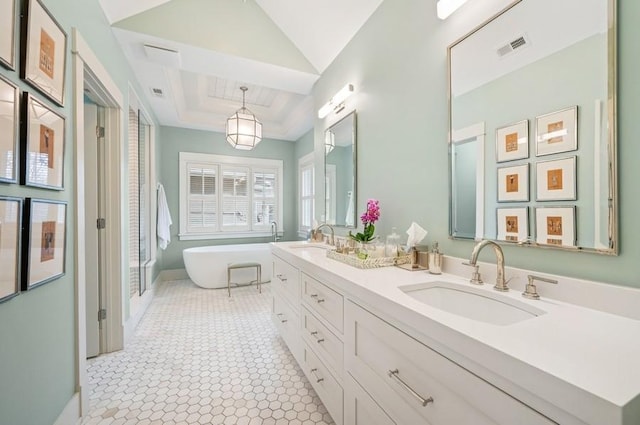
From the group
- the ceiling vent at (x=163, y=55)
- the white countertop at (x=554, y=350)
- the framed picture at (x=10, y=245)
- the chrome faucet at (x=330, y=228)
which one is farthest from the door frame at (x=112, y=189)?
the white countertop at (x=554, y=350)

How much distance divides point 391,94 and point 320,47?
1.21 metres

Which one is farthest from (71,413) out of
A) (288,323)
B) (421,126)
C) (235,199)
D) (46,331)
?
(235,199)

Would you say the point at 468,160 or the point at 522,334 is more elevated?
the point at 468,160

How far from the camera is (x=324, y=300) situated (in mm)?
1508

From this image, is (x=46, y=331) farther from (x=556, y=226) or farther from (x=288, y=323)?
(x=556, y=226)

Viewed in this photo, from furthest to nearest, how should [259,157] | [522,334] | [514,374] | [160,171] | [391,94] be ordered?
1. [259,157]
2. [160,171]
3. [391,94]
4. [522,334]
5. [514,374]

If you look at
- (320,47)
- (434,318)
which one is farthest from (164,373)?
(320,47)

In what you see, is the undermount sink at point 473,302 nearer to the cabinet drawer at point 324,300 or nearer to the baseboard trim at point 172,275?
the cabinet drawer at point 324,300

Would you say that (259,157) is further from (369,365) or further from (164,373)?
(369,365)

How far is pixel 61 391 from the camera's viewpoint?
1.39 m

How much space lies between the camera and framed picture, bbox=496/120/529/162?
1118 millimetres

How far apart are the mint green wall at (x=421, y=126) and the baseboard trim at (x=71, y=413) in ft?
7.00

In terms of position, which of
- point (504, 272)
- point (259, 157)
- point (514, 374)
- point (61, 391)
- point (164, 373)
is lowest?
point (164, 373)

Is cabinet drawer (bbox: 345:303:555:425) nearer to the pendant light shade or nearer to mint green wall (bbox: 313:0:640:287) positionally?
mint green wall (bbox: 313:0:640:287)
